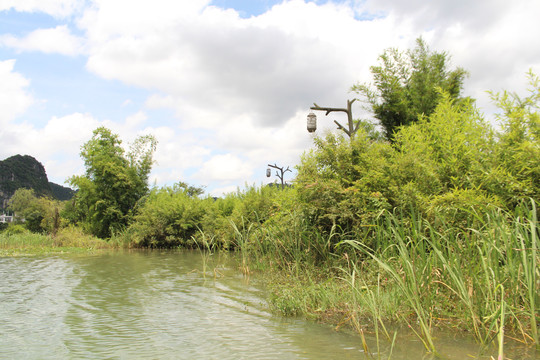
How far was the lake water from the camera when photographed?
4251 mm

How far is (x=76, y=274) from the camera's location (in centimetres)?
1074

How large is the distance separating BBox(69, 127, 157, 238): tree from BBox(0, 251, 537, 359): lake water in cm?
1873

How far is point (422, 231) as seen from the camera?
6.84 meters

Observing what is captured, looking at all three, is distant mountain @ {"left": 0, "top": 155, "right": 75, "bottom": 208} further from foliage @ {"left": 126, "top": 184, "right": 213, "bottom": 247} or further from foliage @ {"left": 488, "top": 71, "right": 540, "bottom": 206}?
foliage @ {"left": 488, "top": 71, "right": 540, "bottom": 206}

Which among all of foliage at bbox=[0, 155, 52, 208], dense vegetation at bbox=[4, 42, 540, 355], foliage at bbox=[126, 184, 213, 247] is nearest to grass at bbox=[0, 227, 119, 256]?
foliage at bbox=[126, 184, 213, 247]

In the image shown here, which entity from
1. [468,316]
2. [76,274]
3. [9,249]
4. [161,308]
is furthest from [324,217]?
[9,249]

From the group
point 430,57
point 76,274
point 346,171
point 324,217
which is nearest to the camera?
point 324,217

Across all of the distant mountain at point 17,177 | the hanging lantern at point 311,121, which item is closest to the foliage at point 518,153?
the hanging lantern at point 311,121

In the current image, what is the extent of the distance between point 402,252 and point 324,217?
13.2 ft

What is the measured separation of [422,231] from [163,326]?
433 cm

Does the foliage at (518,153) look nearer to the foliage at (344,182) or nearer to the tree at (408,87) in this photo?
the foliage at (344,182)

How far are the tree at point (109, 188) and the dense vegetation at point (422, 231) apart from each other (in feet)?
64.3

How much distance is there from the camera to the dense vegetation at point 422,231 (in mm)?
3871

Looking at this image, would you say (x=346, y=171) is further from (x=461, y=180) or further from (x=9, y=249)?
(x=9, y=249)
